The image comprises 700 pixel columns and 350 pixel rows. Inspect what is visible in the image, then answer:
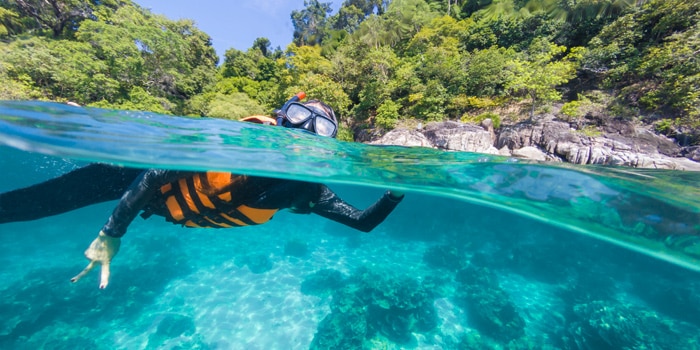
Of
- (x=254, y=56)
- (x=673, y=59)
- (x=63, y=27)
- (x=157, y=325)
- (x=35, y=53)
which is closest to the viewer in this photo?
(x=157, y=325)

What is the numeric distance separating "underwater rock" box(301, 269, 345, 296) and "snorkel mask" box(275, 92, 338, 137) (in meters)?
6.22

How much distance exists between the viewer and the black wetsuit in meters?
2.56

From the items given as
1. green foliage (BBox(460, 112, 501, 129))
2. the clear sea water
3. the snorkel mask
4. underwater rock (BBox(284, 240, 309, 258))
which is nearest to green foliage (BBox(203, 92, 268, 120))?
the clear sea water

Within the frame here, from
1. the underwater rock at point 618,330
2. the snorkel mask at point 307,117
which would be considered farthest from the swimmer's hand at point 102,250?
the underwater rock at point 618,330

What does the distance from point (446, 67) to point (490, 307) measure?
62.3 feet

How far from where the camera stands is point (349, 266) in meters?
10.3

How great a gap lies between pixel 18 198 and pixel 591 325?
13109mm

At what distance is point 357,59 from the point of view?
85.9ft

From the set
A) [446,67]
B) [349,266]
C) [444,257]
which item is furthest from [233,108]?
[444,257]

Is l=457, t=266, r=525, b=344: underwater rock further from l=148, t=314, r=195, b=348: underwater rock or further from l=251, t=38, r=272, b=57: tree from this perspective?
l=251, t=38, r=272, b=57: tree

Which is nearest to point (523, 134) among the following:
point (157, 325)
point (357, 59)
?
point (357, 59)

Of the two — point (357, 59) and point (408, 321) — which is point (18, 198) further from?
point (357, 59)

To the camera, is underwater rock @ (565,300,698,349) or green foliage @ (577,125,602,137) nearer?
underwater rock @ (565,300,698,349)

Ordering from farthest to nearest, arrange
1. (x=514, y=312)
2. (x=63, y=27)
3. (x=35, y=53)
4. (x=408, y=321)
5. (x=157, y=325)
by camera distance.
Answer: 1. (x=63, y=27)
2. (x=35, y=53)
3. (x=514, y=312)
4. (x=408, y=321)
5. (x=157, y=325)
